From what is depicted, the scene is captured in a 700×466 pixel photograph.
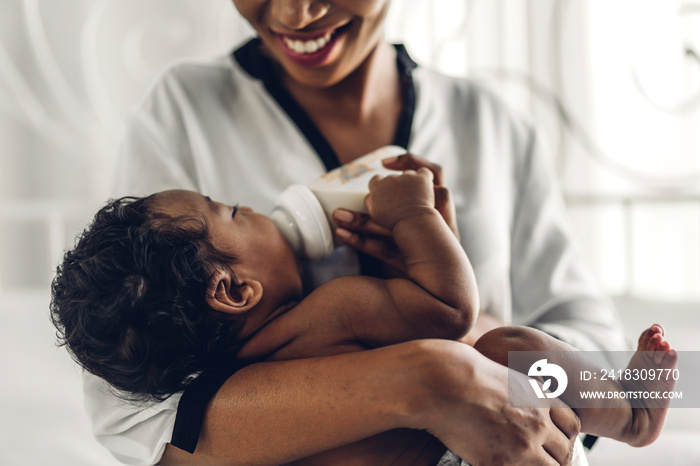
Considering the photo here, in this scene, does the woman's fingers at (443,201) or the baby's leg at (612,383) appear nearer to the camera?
the baby's leg at (612,383)

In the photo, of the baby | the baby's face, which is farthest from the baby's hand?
the baby's face

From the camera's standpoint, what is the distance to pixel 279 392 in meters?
0.66

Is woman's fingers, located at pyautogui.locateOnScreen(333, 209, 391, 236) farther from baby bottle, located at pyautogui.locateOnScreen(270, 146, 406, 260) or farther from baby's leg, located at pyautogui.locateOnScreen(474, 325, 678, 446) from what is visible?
baby's leg, located at pyautogui.locateOnScreen(474, 325, 678, 446)

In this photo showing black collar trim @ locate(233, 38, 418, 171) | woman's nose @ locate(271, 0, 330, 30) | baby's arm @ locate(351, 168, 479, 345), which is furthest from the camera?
black collar trim @ locate(233, 38, 418, 171)

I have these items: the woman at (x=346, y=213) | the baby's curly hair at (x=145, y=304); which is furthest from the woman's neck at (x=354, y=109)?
the baby's curly hair at (x=145, y=304)

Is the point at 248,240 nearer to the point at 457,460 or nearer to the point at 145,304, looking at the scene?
the point at 145,304

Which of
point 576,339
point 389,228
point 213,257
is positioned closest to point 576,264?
point 576,339

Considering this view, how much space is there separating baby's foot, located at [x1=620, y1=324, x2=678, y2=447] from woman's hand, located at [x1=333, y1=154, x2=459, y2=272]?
29 cm

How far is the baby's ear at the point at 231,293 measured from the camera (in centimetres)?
70

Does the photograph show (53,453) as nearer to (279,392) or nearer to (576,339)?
(279,392)

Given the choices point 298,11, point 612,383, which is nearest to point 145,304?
point 298,11

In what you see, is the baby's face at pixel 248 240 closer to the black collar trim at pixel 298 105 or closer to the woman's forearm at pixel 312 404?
the woman's forearm at pixel 312 404

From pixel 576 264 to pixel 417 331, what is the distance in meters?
0.46

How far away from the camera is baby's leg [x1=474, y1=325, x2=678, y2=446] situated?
712 millimetres
